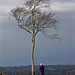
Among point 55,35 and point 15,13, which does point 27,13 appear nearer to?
point 15,13

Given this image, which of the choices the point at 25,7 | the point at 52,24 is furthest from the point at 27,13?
the point at 52,24

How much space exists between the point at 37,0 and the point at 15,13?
3547mm

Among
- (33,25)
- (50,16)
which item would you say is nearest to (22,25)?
(33,25)

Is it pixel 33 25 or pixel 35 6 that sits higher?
pixel 35 6

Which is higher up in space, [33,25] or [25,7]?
[25,7]

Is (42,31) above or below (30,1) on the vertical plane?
below

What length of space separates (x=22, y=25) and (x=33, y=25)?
1657mm

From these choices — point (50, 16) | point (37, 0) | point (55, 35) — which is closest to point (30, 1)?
point (37, 0)

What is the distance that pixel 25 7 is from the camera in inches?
1586

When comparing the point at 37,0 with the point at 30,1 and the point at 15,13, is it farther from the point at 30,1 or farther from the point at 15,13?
the point at 15,13

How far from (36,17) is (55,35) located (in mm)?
3815

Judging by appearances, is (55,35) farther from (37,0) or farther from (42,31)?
(37,0)

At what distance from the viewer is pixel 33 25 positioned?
40062 millimetres

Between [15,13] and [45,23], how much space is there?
14.4 feet
